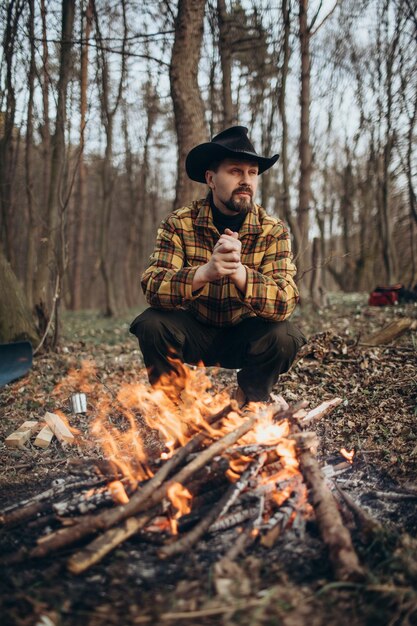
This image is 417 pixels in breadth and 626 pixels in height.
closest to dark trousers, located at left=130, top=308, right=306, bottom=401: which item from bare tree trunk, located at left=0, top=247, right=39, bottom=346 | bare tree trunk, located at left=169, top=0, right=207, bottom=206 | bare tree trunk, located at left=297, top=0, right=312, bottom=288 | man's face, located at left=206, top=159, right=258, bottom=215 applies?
man's face, located at left=206, top=159, right=258, bottom=215

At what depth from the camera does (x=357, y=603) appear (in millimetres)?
1854

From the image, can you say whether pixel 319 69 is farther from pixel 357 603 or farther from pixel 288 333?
pixel 357 603

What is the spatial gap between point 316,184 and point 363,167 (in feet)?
12.5

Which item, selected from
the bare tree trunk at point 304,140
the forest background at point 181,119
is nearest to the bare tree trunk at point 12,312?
the forest background at point 181,119

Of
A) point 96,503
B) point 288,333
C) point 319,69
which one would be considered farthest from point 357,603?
point 319,69

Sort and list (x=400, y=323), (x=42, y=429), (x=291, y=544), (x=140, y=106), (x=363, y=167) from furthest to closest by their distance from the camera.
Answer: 1. (x=363, y=167)
2. (x=140, y=106)
3. (x=400, y=323)
4. (x=42, y=429)
5. (x=291, y=544)

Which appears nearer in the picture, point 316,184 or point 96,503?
point 96,503

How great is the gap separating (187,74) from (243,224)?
3.42m

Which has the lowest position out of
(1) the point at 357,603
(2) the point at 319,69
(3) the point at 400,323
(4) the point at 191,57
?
(1) the point at 357,603

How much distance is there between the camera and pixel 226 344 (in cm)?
378

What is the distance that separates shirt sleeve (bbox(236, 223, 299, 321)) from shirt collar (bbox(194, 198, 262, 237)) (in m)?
0.13

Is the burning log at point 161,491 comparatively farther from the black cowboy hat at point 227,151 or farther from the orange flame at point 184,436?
the black cowboy hat at point 227,151

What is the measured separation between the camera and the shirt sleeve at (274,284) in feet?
10.8

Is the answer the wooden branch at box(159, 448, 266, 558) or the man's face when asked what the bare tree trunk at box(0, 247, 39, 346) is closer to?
the man's face
